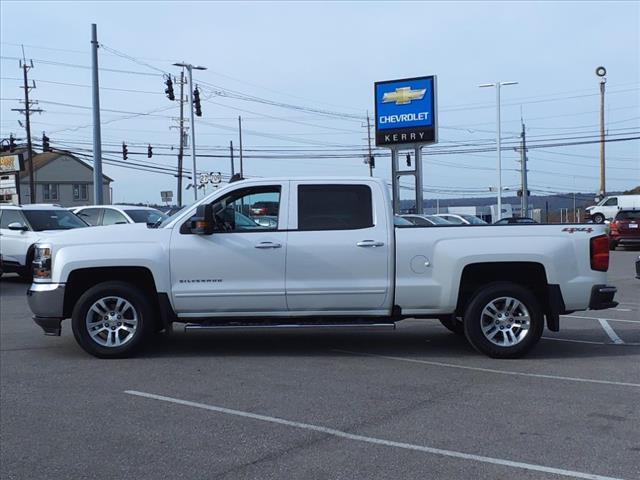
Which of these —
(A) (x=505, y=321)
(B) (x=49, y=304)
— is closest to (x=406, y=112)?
(A) (x=505, y=321)

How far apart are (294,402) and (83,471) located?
2.11m

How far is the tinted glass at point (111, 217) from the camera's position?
1922 centimetres

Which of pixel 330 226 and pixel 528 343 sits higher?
pixel 330 226

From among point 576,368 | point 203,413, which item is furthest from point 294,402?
point 576,368

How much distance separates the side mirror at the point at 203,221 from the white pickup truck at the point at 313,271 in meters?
0.01

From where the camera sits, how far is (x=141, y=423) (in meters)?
5.91

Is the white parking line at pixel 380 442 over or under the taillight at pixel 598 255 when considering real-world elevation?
under

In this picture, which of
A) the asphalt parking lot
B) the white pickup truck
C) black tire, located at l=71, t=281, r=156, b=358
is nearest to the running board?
the white pickup truck

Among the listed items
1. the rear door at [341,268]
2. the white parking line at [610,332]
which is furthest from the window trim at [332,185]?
the white parking line at [610,332]

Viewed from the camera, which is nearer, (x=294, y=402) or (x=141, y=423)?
(x=141, y=423)

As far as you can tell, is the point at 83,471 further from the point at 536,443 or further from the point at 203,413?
the point at 536,443

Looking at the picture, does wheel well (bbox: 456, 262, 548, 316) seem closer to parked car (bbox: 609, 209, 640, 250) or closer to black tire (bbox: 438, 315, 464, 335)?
black tire (bbox: 438, 315, 464, 335)

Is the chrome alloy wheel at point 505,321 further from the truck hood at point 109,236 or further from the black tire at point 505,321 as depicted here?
→ the truck hood at point 109,236

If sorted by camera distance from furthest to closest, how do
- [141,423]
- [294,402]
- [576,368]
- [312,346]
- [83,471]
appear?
[312,346], [576,368], [294,402], [141,423], [83,471]
